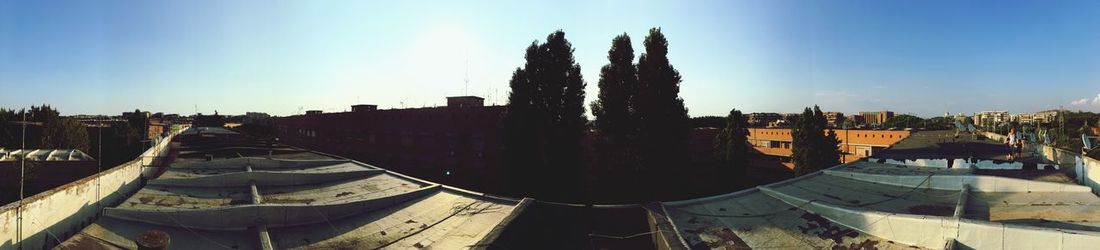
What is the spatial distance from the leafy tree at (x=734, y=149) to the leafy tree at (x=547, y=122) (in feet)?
55.3

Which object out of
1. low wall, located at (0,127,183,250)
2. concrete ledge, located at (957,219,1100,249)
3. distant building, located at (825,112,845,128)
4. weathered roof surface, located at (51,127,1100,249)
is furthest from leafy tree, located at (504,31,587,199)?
distant building, located at (825,112,845,128)

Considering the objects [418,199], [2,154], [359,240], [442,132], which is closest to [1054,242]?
[359,240]

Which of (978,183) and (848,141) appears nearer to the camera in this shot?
(978,183)

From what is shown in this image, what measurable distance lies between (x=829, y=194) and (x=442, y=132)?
19.2 m

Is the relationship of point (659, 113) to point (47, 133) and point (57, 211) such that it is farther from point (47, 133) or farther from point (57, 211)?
point (47, 133)

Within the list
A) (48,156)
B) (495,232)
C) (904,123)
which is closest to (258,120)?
(48,156)

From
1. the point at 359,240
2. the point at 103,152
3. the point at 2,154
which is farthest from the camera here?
the point at 103,152

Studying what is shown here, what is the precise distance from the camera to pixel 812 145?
28562 millimetres

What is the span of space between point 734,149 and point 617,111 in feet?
53.0

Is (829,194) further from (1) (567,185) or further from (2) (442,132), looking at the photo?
(2) (442,132)

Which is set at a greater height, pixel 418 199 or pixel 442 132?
pixel 442 132

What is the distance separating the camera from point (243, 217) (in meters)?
10.5

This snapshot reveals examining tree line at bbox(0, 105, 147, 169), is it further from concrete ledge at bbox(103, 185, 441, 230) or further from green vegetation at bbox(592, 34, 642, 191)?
green vegetation at bbox(592, 34, 642, 191)

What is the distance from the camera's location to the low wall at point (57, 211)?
24.8ft
